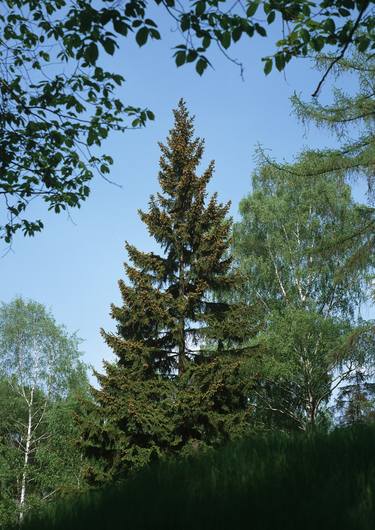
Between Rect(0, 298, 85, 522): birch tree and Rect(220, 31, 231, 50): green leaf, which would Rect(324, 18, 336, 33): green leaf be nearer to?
Rect(220, 31, 231, 50): green leaf

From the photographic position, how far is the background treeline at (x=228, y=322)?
47.5 ft

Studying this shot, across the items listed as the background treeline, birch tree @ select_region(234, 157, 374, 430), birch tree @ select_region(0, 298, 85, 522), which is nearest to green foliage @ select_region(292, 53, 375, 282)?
the background treeline

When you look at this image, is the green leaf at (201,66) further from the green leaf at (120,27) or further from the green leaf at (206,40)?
the green leaf at (120,27)

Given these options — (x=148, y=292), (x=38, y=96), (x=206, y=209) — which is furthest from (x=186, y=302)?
(x=38, y=96)

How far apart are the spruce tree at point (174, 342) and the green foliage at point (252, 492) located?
9.33 meters

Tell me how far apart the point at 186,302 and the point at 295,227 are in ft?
38.8

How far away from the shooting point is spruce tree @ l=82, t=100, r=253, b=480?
14672 mm

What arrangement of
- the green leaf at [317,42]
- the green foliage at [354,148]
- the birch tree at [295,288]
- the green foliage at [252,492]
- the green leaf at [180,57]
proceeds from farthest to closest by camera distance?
the birch tree at [295,288]
the green foliage at [354,148]
the green leaf at [317,42]
the green leaf at [180,57]
the green foliage at [252,492]

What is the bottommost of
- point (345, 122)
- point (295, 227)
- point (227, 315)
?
point (227, 315)

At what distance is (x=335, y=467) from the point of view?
12.5 ft

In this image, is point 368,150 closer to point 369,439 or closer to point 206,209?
point 206,209

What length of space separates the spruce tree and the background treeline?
4 cm

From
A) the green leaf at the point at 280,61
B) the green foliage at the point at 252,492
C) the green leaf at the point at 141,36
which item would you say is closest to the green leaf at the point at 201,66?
the green leaf at the point at 141,36

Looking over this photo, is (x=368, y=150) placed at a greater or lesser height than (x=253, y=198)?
lesser
